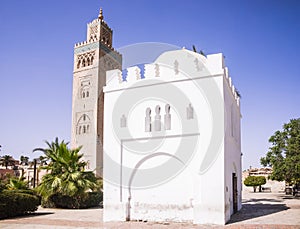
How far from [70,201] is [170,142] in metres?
9.75

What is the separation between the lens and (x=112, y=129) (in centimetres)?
1284

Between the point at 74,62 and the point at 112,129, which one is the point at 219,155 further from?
the point at 74,62

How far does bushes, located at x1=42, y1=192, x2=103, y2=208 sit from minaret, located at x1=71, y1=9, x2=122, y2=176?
16514 millimetres

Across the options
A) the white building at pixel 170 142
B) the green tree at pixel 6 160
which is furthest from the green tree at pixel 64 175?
the green tree at pixel 6 160

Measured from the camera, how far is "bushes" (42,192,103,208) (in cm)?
1836

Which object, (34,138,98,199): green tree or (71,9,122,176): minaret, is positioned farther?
(71,9,122,176): minaret

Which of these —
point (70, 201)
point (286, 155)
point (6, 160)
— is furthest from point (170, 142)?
point (6, 160)

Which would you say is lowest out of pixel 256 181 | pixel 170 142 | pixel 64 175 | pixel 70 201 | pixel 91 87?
pixel 256 181

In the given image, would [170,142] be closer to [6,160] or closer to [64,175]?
[64,175]

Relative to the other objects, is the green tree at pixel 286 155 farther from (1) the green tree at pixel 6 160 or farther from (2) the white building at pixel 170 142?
(1) the green tree at pixel 6 160

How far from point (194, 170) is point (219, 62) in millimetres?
4047

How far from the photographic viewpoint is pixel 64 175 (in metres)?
18.2

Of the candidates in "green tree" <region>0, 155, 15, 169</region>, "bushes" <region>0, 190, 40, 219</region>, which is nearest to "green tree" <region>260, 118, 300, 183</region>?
"bushes" <region>0, 190, 40, 219</region>

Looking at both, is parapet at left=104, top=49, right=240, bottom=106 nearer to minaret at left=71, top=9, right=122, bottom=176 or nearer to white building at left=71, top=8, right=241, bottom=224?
white building at left=71, top=8, right=241, bottom=224
